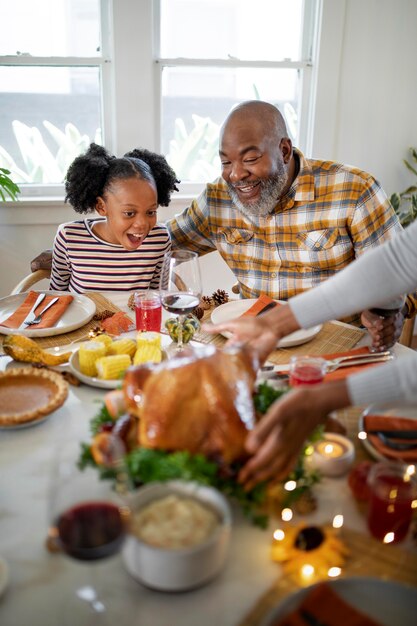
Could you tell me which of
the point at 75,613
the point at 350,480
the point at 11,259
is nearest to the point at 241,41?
the point at 11,259

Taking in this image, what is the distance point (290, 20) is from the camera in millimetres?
3500

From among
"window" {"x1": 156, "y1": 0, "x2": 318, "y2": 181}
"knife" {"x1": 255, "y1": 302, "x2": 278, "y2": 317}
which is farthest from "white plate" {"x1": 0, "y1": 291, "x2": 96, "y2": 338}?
"window" {"x1": 156, "y1": 0, "x2": 318, "y2": 181}

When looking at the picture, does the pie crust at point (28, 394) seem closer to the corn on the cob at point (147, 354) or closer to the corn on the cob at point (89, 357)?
the corn on the cob at point (89, 357)

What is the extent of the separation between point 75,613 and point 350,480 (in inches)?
21.1

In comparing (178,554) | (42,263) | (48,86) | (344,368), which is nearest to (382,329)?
(344,368)

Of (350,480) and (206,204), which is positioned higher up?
(206,204)

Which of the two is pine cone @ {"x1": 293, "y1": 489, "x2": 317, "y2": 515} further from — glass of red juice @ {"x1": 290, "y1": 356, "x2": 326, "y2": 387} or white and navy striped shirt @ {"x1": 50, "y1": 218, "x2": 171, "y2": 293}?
white and navy striped shirt @ {"x1": 50, "y1": 218, "x2": 171, "y2": 293}

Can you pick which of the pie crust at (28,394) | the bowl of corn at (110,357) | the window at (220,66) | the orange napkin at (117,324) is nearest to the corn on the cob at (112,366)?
the bowl of corn at (110,357)

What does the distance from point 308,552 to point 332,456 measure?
0.24 meters

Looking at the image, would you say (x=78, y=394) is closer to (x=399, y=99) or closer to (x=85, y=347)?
(x=85, y=347)

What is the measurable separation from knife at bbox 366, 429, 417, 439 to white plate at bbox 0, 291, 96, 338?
998 mm

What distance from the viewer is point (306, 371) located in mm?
1310

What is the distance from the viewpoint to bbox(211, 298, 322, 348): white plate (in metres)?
1.63

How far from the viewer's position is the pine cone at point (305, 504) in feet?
3.16
